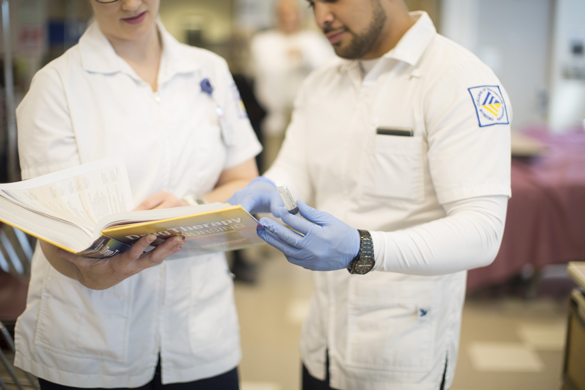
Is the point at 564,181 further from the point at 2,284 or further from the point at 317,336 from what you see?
the point at 2,284

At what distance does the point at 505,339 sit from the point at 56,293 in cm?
229

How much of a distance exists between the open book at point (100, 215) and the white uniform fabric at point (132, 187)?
3.4 inches

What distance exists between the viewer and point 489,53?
5562 millimetres

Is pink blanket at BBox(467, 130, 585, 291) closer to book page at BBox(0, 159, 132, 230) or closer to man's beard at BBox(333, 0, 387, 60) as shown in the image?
man's beard at BBox(333, 0, 387, 60)

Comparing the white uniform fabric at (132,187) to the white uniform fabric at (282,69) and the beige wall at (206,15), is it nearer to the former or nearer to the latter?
the white uniform fabric at (282,69)

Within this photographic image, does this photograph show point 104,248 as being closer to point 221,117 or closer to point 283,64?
point 221,117

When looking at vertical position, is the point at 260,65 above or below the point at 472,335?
above

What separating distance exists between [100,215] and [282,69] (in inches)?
123

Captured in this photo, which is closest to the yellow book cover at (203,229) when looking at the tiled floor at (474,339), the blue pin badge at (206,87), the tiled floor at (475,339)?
the blue pin badge at (206,87)

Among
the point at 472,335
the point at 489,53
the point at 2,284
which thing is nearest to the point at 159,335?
the point at 2,284

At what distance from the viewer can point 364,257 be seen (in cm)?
92

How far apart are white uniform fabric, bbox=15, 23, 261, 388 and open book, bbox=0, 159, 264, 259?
0.28 ft

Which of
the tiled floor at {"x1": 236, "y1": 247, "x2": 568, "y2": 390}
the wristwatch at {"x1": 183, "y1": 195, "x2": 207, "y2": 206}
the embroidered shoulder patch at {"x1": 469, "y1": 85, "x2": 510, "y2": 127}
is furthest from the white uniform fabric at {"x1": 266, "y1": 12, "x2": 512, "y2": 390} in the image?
the tiled floor at {"x1": 236, "y1": 247, "x2": 568, "y2": 390}

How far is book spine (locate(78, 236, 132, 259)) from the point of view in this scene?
81cm
